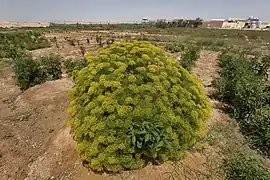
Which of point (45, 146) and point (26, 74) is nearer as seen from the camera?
point (45, 146)

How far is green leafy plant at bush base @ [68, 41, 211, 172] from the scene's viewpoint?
4.43 m

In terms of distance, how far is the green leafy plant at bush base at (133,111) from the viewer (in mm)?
4426

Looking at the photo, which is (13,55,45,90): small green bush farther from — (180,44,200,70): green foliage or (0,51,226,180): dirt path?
(180,44,200,70): green foliage

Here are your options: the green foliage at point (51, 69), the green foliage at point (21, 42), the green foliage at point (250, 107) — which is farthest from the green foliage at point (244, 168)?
the green foliage at point (21, 42)

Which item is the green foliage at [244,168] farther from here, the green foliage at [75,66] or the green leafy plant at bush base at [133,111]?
the green foliage at [75,66]

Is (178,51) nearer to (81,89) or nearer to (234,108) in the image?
(234,108)

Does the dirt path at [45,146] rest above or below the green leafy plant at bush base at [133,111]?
below

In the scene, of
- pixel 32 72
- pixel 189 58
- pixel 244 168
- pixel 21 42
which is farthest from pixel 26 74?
pixel 21 42

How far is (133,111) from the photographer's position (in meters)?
4.50

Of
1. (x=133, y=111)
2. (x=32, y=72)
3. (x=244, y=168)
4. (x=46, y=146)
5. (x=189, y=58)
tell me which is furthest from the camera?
(x=189, y=58)

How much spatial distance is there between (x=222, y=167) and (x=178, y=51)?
1468 cm

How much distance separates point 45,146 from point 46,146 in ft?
0.09

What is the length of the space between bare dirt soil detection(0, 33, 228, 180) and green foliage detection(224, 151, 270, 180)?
37 centimetres

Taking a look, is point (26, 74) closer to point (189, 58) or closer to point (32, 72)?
point (32, 72)
